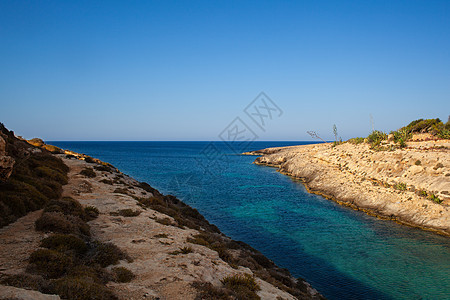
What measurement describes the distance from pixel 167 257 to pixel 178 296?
312 centimetres

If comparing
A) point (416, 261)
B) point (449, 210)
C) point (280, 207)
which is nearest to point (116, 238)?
point (416, 261)

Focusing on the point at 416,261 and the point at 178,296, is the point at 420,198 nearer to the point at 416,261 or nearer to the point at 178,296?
the point at 416,261

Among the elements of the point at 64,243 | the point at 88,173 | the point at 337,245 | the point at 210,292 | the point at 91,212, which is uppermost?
the point at 88,173

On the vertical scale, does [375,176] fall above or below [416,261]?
above

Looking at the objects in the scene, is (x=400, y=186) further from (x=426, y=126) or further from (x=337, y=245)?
(x=426, y=126)

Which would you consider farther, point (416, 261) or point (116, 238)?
point (416, 261)

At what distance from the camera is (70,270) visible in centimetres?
829

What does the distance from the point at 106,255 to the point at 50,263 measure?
6.38 ft

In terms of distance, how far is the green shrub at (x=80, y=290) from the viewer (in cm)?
638

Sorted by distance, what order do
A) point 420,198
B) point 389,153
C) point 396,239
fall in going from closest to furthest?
point 396,239, point 420,198, point 389,153

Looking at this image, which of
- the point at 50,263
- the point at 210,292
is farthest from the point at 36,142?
the point at 210,292

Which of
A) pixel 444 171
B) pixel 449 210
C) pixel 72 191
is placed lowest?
pixel 449 210

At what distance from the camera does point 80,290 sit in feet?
21.7

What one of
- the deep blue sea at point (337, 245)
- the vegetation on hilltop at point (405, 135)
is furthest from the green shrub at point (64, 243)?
the vegetation on hilltop at point (405, 135)
